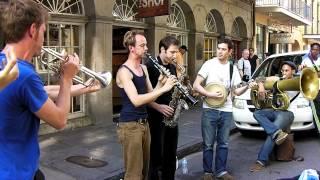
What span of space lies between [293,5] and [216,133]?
25742mm

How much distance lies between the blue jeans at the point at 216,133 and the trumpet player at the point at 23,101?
3.78m

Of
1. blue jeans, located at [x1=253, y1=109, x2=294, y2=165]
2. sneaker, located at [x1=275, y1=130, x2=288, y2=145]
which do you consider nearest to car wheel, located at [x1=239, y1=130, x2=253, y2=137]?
blue jeans, located at [x1=253, y1=109, x2=294, y2=165]

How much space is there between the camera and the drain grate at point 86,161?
6.68 meters

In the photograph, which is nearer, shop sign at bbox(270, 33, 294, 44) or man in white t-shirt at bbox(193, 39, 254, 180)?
man in white t-shirt at bbox(193, 39, 254, 180)

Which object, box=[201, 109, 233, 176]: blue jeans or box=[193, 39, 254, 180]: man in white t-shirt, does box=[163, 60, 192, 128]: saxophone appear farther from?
box=[201, 109, 233, 176]: blue jeans

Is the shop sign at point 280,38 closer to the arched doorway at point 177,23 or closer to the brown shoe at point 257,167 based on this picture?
the arched doorway at point 177,23

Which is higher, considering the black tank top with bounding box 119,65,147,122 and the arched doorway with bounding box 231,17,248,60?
the arched doorway with bounding box 231,17,248,60

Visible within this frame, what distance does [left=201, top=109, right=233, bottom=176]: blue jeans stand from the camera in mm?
5961

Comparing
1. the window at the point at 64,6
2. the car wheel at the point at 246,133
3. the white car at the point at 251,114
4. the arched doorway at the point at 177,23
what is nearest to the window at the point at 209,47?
the arched doorway at the point at 177,23

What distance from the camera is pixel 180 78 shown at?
546cm

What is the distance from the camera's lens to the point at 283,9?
23.7 m

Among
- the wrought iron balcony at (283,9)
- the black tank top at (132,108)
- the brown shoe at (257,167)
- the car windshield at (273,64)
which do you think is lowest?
the brown shoe at (257,167)

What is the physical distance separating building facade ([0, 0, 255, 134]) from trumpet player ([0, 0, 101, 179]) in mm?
5080

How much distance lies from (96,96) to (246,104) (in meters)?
3.28
